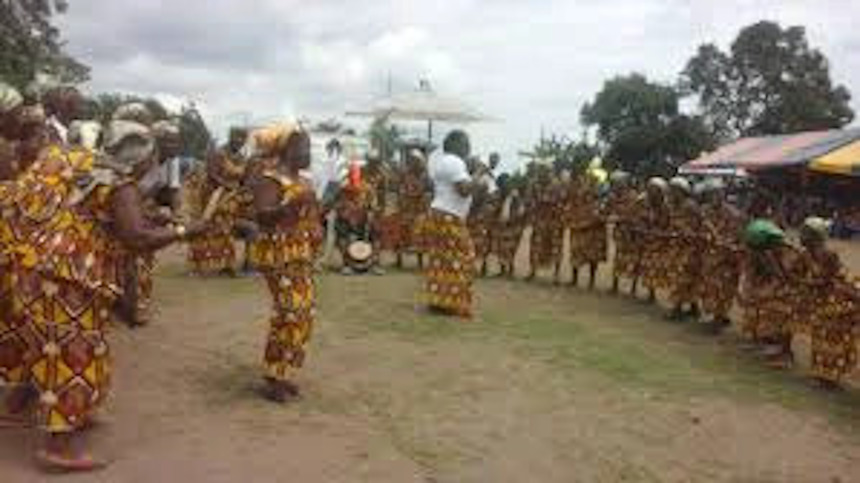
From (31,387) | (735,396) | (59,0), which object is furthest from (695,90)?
(31,387)

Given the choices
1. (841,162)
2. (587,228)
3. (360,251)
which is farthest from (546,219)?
(841,162)

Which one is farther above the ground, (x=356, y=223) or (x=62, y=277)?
(x=62, y=277)

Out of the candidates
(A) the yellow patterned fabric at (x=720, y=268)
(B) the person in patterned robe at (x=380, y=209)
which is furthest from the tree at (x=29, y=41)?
(A) the yellow patterned fabric at (x=720, y=268)

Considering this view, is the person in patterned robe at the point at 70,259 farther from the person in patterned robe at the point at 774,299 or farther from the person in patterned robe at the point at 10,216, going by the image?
the person in patterned robe at the point at 774,299

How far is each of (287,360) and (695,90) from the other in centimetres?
5123

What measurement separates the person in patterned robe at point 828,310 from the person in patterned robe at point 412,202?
6.22m

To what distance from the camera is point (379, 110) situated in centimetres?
1969

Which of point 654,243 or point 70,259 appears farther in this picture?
point 654,243

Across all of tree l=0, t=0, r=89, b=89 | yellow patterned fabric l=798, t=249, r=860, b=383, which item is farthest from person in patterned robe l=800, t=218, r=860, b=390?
tree l=0, t=0, r=89, b=89

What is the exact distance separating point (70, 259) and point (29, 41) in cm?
3075

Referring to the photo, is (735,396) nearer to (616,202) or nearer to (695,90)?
(616,202)

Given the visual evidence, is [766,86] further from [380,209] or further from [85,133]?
[85,133]

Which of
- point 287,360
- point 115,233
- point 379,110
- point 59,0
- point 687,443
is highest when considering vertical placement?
point 59,0

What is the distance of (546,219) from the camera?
1500 cm
